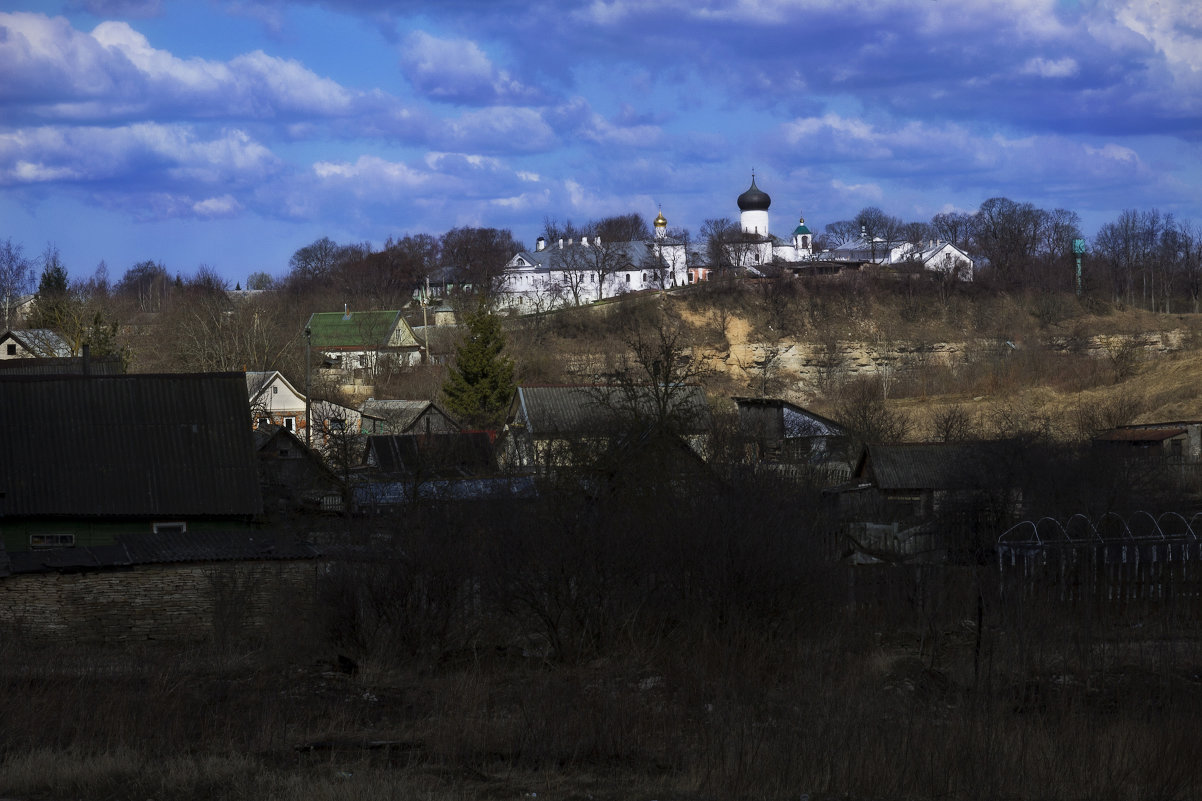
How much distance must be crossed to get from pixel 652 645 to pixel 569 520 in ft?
5.70

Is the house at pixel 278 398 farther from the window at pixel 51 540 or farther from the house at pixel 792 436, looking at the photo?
the window at pixel 51 540

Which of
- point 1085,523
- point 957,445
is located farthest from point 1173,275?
point 1085,523

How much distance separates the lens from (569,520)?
552 inches

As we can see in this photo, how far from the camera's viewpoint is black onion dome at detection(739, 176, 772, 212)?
104 metres

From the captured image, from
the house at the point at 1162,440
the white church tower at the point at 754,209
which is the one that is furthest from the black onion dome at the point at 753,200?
the house at the point at 1162,440

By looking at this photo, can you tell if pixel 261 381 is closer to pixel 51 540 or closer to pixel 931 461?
pixel 51 540

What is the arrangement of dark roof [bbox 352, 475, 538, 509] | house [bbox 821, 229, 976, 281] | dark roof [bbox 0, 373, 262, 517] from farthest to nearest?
house [bbox 821, 229, 976, 281]
dark roof [bbox 0, 373, 262, 517]
dark roof [bbox 352, 475, 538, 509]

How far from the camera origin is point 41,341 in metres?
56.4

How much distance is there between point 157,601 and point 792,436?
25.9 metres

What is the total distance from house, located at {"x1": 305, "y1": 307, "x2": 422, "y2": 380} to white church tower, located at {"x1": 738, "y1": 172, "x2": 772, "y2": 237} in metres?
40.7

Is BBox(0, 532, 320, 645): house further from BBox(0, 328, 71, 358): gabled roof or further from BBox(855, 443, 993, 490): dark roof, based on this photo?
BBox(0, 328, 71, 358): gabled roof

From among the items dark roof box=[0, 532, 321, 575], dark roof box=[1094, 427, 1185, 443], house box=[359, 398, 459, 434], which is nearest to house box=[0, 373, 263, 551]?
dark roof box=[0, 532, 321, 575]

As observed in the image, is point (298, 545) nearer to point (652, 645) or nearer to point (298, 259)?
point (652, 645)

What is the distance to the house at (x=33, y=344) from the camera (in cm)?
5453
